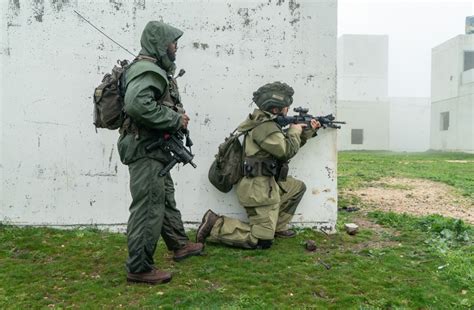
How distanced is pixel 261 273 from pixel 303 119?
5.81ft

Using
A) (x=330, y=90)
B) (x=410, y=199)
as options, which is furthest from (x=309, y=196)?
(x=410, y=199)

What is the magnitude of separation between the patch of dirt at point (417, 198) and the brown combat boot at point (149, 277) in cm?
412

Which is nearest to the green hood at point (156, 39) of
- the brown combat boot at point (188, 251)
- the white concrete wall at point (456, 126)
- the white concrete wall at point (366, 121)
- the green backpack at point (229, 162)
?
the green backpack at point (229, 162)

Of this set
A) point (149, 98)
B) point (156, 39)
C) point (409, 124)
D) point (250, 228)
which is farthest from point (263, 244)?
point (409, 124)

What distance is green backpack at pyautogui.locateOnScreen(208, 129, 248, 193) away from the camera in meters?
4.76

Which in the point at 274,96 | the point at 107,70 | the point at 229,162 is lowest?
the point at 229,162

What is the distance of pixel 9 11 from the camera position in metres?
4.93

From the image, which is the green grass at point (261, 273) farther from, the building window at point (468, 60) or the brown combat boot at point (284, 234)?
the building window at point (468, 60)

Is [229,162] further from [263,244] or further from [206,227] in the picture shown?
[263,244]

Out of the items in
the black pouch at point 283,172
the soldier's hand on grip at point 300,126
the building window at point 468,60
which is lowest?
the black pouch at point 283,172

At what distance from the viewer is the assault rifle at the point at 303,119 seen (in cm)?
477

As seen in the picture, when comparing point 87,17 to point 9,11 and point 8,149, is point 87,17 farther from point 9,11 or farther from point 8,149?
point 8,149

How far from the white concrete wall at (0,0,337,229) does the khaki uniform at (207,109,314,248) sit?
0.54m

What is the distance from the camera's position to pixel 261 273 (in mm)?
3943
